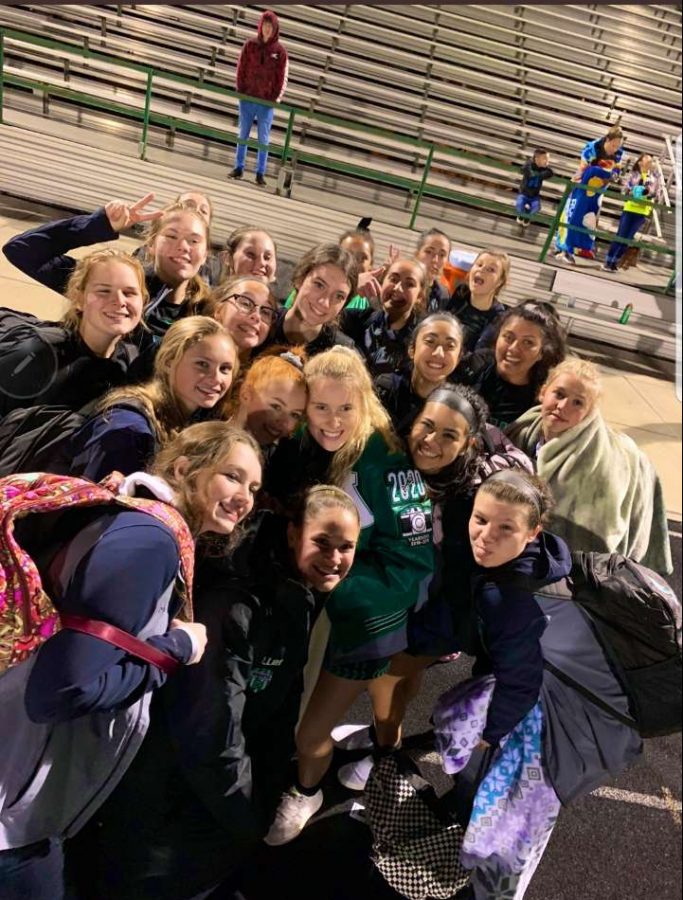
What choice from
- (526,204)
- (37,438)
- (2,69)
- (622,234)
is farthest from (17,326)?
(526,204)

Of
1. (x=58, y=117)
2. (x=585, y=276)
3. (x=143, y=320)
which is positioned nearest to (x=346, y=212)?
(x=143, y=320)

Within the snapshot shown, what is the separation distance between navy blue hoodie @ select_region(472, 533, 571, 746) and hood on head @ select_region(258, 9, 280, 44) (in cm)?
152

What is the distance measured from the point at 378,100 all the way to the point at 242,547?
5.78 ft

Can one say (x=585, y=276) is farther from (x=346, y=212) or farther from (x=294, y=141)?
(x=294, y=141)

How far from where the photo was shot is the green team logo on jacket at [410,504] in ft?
6.09

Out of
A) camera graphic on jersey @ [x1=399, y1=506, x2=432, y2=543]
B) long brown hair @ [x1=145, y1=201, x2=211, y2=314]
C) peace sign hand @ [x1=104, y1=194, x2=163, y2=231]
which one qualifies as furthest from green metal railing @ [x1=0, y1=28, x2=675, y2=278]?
camera graphic on jersey @ [x1=399, y1=506, x2=432, y2=543]

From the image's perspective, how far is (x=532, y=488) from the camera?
1816mm

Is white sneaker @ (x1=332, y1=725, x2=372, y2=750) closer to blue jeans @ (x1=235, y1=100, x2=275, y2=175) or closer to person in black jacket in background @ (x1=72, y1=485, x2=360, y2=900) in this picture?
person in black jacket in background @ (x1=72, y1=485, x2=360, y2=900)

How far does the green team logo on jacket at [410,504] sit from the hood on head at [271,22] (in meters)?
1.22

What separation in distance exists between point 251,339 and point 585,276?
1416 mm

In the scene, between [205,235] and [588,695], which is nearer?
[588,695]

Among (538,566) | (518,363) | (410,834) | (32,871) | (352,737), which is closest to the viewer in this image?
(32,871)

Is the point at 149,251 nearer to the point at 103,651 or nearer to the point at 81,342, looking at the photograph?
the point at 81,342

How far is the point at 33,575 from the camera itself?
1.10 m
